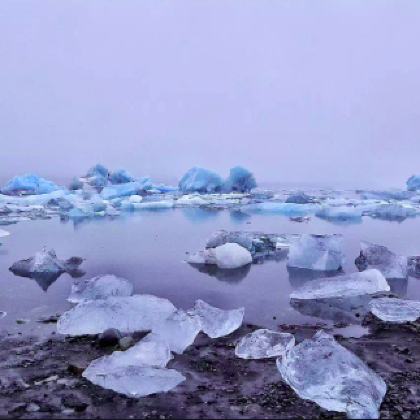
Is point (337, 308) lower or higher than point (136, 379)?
lower

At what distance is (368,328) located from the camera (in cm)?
316

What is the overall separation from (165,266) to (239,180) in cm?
1618

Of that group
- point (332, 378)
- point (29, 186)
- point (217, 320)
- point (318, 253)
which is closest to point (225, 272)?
point (318, 253)

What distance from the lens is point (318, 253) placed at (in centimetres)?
541

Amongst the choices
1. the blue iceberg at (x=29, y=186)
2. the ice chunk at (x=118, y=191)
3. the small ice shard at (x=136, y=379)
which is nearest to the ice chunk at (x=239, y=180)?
the ice chunk at (x=118, y=191)

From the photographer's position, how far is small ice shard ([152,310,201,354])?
276 centimetres

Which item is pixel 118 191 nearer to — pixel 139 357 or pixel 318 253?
pixel 318 253

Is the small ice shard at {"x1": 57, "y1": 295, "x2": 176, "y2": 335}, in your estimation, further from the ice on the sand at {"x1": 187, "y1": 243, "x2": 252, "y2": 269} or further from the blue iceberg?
the blue iceberg

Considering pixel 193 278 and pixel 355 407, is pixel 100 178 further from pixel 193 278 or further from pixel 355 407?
pixel 355 407

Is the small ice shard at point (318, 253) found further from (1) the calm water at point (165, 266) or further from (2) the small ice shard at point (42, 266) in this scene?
(2) the small ice shard at point (42, 266)

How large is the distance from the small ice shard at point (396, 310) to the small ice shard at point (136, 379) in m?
1.99

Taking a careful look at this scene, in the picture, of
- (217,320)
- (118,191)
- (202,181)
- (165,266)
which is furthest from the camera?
(202,181)

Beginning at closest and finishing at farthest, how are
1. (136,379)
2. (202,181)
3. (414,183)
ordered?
(136,379) < (202,181) < (414,183)

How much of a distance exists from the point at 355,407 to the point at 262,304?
1.87 m
